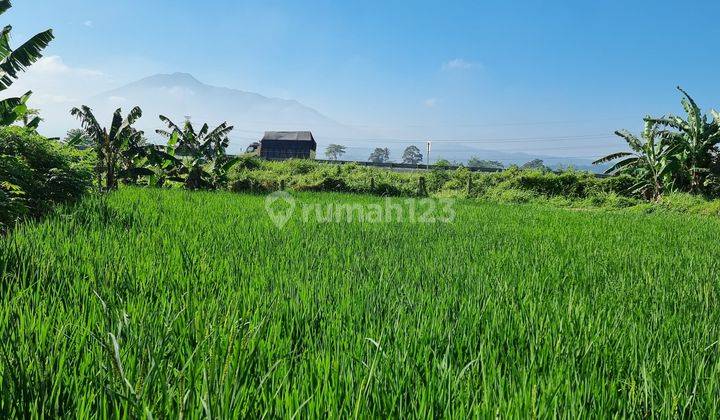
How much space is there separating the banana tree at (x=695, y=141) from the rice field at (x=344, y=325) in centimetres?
999

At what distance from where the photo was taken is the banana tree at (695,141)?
12.6 meters

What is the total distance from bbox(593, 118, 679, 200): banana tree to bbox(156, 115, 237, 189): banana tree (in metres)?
12.2

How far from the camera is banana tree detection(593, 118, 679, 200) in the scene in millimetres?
12891

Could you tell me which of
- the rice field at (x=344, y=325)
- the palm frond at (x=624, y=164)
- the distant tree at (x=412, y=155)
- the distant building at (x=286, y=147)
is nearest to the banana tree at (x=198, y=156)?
the rice field at (x=344, y=325)

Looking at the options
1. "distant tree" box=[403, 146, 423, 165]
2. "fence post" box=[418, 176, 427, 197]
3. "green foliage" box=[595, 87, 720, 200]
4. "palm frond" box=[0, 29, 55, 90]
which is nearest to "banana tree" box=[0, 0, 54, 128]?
"palm frond" box=[0, 29, 55, 90]

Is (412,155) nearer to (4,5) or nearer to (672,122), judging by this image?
(672,122)

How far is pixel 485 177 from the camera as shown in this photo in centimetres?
1770

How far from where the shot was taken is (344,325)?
1806mm

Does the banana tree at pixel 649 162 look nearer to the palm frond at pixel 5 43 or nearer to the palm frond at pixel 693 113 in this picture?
the palm frond at pixel 693 113

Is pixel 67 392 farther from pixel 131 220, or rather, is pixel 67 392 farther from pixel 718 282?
pixel 131 220

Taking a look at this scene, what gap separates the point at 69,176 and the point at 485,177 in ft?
47.5

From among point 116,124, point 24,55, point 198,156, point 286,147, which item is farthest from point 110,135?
point 286,147

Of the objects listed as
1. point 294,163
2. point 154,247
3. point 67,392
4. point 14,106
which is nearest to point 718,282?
point 67,392

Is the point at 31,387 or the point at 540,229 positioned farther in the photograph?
the point at 540,229
